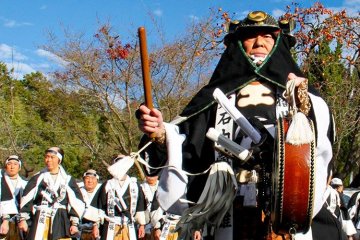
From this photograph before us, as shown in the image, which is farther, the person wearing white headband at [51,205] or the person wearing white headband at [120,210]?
the person wearing white headband at [120,210]

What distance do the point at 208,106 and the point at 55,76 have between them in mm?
16820

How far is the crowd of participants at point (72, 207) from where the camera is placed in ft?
31.6

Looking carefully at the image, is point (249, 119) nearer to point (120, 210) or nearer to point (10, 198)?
point (120, 210)

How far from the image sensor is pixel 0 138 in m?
24.1

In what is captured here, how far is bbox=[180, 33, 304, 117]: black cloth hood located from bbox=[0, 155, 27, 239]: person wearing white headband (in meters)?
7.41

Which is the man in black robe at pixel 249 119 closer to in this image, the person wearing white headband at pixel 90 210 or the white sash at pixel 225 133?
the white sash at pixel 225 133

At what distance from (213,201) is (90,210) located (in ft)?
25.3

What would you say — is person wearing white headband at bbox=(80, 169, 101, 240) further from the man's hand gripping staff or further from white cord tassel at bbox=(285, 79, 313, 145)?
white cord tassel at bbox=(285, 79, 313, 145)

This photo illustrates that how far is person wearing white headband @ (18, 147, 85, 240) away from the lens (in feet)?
31.4

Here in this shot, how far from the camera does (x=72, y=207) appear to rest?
31.9ft

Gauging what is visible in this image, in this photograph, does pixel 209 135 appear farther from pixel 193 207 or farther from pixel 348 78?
pixel 348 78

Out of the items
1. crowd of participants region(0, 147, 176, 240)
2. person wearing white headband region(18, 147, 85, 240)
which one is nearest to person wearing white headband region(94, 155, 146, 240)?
crowd of participants region(0, 147, 176, 240)

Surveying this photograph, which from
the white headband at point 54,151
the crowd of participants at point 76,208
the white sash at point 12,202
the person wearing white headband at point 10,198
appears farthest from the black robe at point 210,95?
the white sash at point 12,202

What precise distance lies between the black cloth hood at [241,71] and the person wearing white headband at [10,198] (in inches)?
292
